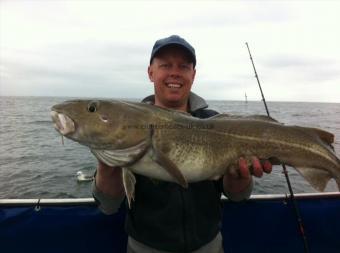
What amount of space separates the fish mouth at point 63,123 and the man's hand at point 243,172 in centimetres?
157

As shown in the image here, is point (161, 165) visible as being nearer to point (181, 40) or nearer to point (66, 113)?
point (66, 113)

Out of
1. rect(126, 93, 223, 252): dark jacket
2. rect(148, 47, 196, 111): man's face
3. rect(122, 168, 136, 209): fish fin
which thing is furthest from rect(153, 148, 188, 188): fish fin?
rect(148, 47, 196, 111): man's face

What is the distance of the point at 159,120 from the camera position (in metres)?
3.13

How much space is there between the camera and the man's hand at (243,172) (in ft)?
10.8

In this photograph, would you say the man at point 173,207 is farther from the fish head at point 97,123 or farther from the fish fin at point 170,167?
the fish fin at point 170,167

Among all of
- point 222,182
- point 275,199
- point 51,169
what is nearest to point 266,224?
point 275,199

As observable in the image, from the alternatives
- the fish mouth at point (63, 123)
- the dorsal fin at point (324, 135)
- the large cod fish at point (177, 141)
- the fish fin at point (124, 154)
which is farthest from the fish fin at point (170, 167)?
the dorsal fin at point (324, 135)

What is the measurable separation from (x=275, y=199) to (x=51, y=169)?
14818mm

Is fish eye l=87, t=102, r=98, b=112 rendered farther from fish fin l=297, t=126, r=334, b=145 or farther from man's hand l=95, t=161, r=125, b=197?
fish fin l=297, t=126, r=334, b=145

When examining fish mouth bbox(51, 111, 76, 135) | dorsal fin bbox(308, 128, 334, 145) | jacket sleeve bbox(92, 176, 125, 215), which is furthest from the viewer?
dorsal fin bbox(308, 128, 334, 145)

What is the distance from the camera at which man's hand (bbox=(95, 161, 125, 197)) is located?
328cm

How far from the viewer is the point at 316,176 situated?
355 cm

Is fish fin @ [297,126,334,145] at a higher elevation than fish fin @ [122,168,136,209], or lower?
higher

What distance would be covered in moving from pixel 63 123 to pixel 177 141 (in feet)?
3.34
